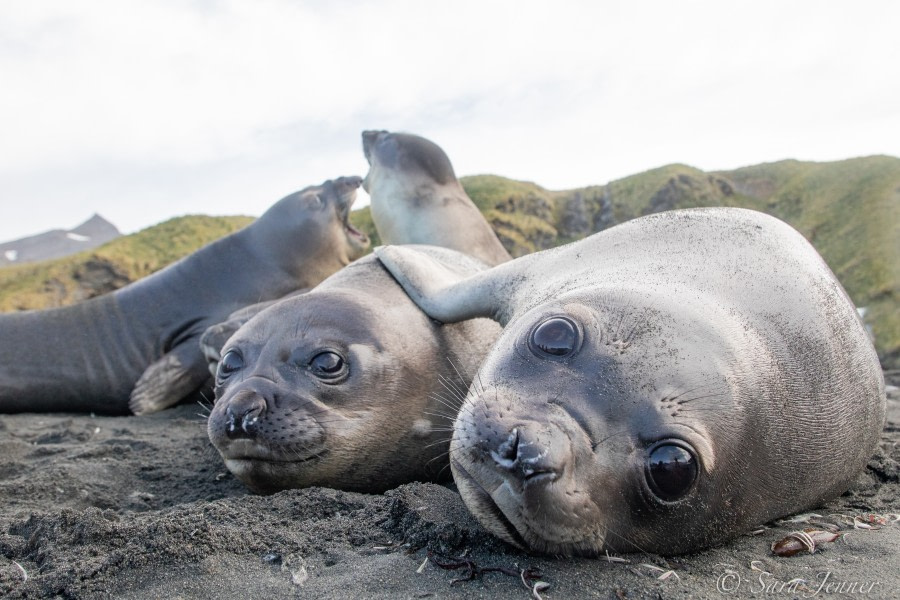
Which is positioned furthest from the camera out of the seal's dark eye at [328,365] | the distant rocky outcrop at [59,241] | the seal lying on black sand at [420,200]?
the distant rocky outcrop at [59,241]

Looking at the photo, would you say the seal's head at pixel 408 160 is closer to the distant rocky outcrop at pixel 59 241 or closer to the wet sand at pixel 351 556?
the wet sand at pixel 351 556

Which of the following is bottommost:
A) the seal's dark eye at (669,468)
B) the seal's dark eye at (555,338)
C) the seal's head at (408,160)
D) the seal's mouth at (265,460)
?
the seal's mouth at (265,460)

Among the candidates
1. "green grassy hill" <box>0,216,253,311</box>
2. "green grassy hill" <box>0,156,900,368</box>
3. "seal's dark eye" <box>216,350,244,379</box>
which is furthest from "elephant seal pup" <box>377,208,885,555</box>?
"green grassy hill" <box>0,216,253,311</box>

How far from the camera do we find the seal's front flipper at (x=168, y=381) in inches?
239

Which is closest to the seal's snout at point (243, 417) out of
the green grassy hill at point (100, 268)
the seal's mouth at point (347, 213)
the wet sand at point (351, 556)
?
the wet sand at point (351, 556)

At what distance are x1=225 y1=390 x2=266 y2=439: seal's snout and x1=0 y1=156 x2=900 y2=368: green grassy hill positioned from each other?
7.98m

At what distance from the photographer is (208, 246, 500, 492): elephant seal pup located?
3.22 meters

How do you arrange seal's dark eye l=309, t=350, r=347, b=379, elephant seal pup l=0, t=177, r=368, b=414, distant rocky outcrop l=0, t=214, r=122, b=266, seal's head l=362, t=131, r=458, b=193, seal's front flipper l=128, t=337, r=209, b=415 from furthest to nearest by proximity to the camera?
distant rocky outcrop l=0, t=214, r=122, b=266 < seal's head l=362, t=131, r=458, b=193 < elephant seal pup l=0, t=177, r=368, b=414 < seal's front flipper l=128, t=337, r=209, b=415 < seal's dark eye l=309, t=350, r=347, b=379

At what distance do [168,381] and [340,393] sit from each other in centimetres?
324

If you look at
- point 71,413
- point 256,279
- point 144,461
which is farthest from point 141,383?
point 144,461

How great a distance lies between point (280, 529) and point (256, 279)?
15.0 ft

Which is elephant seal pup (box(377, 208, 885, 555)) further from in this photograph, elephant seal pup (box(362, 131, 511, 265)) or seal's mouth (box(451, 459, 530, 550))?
elephant seal pup (box(362, 131, 511, 265))

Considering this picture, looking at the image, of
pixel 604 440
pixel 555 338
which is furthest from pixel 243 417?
pixel 604 440

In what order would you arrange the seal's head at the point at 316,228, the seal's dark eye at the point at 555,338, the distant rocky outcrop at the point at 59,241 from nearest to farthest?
the seal's dark eye at the point at 555,338
the seal's head at the point at 316,228
the distant rocky outcrop at the point at 59,241
